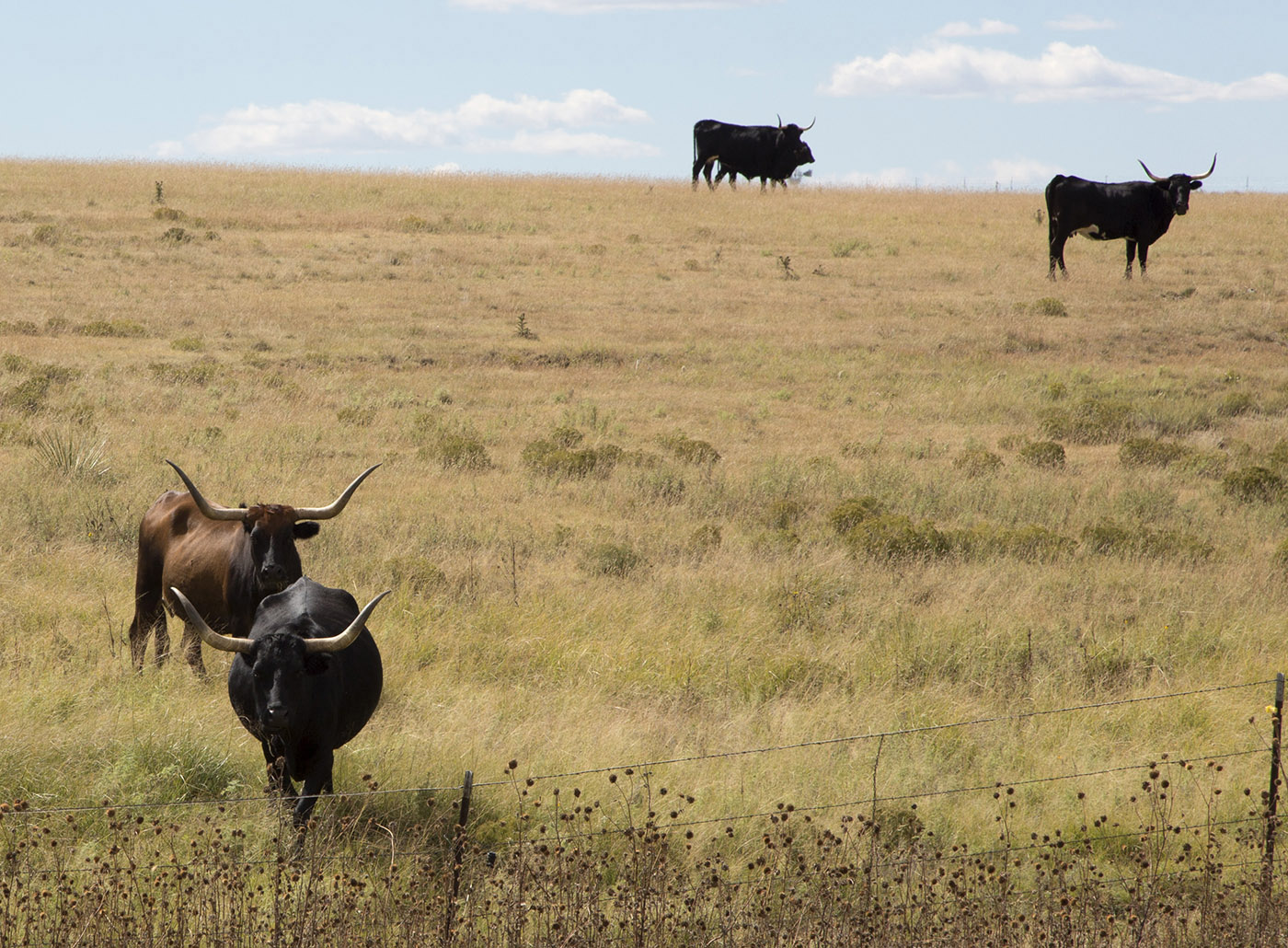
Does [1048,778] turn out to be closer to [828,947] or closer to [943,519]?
[828,947]

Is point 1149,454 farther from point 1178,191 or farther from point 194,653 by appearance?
point 1178,191

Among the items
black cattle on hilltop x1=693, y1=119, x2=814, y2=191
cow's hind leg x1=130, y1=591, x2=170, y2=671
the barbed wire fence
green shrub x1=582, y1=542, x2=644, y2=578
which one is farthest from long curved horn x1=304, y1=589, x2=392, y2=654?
black cattle on hilltop x1=693, y1=119, x2=814, y2=191

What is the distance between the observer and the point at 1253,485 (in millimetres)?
15133

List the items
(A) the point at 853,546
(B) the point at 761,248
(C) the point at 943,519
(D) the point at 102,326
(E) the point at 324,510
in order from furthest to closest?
(B) the point at 761,248
(D) the point at 102,326
(C) the point at 943,519
(A) the point at 853,546
(E) the point at 324,510

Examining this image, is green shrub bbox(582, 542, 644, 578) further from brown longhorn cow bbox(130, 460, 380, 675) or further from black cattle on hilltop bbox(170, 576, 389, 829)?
black cattle on hilltop bbox(170, 576, 389, 829)

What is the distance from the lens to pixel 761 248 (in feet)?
111

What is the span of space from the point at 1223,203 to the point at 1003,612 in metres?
36.7

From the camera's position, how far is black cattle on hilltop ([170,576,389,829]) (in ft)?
19.7

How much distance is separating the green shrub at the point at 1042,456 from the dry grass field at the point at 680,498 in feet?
0.11

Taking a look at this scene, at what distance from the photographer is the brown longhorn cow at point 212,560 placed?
7902 mm

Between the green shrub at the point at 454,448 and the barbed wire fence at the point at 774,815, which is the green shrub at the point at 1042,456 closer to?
the green shrub at the point at 454,448

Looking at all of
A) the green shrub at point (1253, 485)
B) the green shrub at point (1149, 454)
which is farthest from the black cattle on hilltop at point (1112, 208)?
the green shrub at point (1253, 485)

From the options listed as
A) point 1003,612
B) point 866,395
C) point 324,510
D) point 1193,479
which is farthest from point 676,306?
point 324,510

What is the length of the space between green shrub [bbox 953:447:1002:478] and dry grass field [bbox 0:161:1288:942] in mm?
136
